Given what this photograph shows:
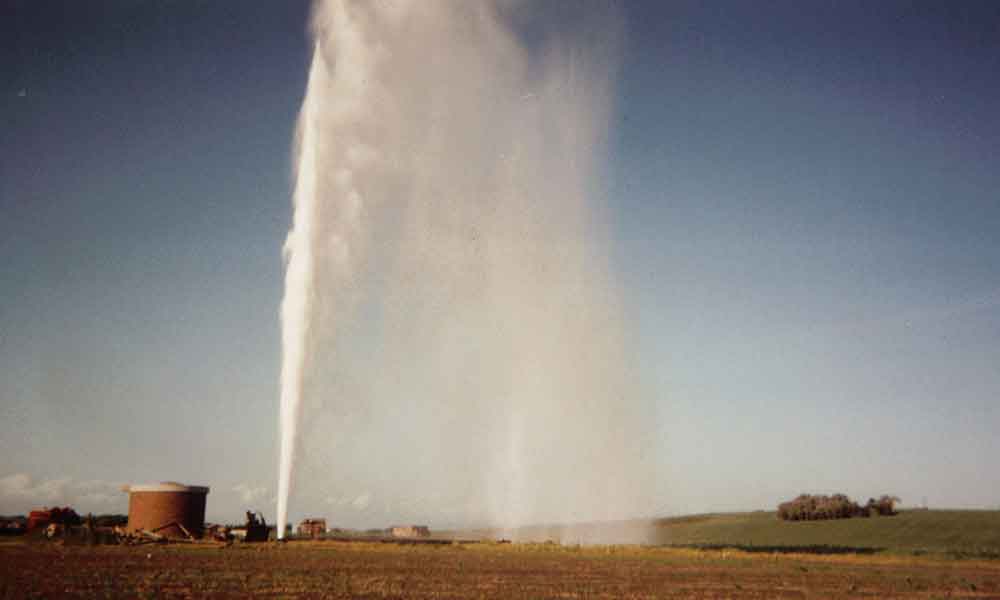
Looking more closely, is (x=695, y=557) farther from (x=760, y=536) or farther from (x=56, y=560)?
(x=760, y=536)

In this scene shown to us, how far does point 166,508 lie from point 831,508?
100573 millimetres

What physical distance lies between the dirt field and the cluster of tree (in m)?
79.1

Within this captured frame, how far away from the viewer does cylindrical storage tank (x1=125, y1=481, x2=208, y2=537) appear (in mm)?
59594

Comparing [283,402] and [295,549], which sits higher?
[283,402]

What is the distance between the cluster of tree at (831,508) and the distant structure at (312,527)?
255ft

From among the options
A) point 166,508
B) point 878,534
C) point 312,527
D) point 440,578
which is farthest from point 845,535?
point 440,578

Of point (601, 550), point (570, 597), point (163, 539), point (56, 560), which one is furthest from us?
point (601, 550)

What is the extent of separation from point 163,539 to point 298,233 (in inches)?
934

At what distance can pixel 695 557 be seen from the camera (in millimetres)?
54781

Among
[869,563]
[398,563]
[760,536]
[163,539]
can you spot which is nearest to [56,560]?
[398,563]

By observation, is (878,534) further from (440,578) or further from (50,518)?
(50,518)

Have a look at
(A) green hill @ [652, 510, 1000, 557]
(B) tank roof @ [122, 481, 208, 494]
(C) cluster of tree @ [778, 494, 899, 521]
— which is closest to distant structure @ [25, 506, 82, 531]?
(B) tank roof @ [122, 481, 208, 494]

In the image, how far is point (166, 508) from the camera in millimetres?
60344

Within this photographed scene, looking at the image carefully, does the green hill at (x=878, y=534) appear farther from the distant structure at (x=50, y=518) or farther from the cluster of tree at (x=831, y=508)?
the distant structure at (x=50, y=518)
